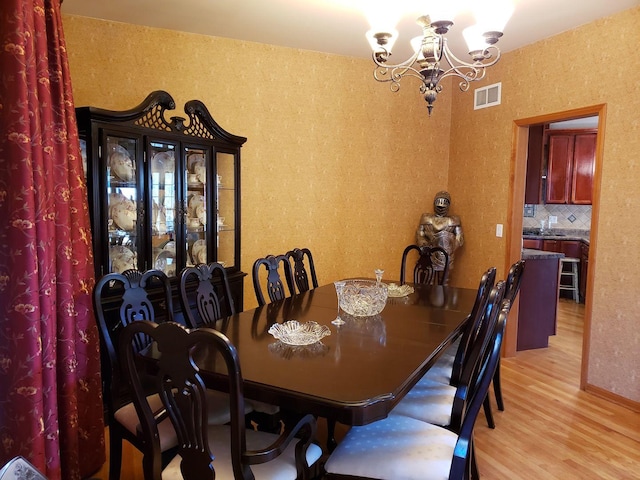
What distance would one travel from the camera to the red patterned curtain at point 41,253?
1.62 meters

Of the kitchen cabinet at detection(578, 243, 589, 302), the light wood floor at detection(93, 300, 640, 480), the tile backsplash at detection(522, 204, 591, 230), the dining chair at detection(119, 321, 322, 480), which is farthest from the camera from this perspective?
the tile backsplash at detection(522, 204, 591, 230)

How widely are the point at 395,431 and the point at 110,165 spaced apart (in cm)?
206

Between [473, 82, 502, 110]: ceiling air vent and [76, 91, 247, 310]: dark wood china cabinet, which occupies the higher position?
[473, 82, 502, 110]: ceiling air vent

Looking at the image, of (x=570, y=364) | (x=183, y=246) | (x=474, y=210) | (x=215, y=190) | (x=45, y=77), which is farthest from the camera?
(x=474, y=210)

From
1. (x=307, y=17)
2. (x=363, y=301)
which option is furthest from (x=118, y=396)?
(x=307, y=17)

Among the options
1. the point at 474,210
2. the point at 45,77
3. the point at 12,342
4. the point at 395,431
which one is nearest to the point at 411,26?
the point at 474,210

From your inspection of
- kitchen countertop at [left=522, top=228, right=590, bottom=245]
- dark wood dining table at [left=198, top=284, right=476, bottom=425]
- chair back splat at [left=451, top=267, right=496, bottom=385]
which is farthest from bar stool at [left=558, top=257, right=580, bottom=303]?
chair back splat at [left=451, top=267, right=496, bottom=385]

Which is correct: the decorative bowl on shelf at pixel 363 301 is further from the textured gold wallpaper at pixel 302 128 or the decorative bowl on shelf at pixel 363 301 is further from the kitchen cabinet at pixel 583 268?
the kitchen cabinet at pixel 583 268

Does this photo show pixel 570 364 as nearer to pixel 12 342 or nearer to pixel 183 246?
pixel 183 246

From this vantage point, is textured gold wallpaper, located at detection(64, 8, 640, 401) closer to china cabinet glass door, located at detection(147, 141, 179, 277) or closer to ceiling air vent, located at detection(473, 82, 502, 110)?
ceiling air vent, located at detection(473, 82, 502, 110)

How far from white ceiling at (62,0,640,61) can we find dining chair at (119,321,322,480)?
2.31 metres

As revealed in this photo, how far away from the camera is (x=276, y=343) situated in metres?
1.81

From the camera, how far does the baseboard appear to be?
293cm

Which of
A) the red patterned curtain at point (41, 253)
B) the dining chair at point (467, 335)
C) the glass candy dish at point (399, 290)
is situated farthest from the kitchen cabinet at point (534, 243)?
the red patterned curtain at point (41, 253)
